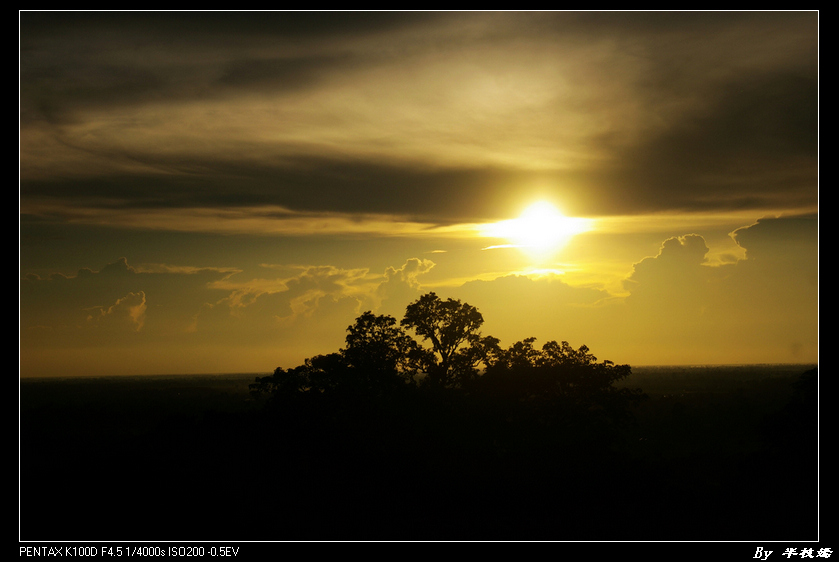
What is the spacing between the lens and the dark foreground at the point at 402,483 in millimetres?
26750

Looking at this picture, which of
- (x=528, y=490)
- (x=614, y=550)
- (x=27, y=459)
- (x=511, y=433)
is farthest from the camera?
(x=27, y=459)

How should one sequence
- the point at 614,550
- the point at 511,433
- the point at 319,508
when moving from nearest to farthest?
the point at 614,550, the point at 319,508, the point at 511,433

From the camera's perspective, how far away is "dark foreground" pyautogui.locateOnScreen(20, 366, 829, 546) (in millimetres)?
26750

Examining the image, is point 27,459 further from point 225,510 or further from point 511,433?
point 511,433

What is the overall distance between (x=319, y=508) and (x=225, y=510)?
381 cm

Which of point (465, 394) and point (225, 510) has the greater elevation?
point (465, 394)

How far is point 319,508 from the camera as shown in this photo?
1109 inches

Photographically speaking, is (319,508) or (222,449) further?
(222,449)

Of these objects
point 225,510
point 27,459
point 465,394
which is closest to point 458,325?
point 465,394

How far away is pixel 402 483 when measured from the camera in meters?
30.0

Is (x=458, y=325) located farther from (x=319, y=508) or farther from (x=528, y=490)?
(x=319, y=508)

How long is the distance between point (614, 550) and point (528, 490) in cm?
680

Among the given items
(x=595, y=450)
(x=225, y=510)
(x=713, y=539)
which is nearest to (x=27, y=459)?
(x=225, y=510)

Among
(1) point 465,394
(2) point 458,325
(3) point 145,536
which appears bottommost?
(3) point 145,536
